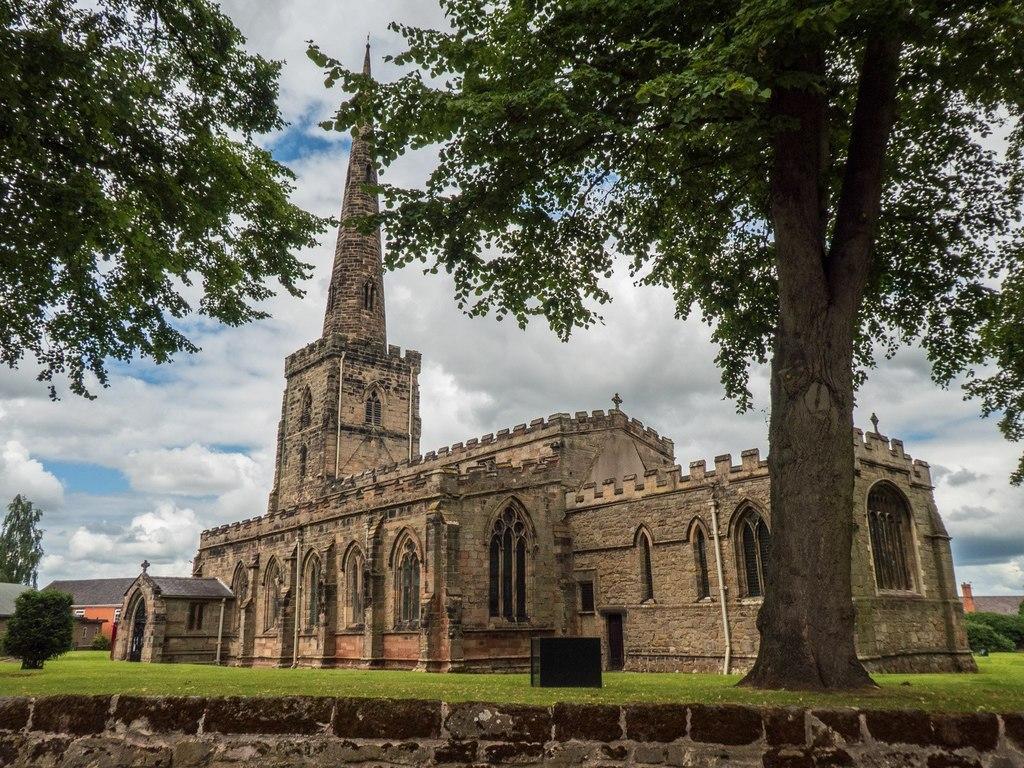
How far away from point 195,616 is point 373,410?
1535 cm

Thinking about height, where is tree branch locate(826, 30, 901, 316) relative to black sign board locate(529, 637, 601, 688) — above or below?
above

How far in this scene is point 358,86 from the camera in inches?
404

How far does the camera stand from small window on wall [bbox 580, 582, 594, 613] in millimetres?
26500

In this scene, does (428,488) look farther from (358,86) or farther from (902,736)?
(902,736)

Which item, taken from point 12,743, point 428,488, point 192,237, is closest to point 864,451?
point 428,488

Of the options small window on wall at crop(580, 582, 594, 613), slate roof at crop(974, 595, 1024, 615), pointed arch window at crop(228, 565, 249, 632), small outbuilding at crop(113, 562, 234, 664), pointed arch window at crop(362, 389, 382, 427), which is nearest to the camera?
small window on wall at crop(580, 582, 594, 613)

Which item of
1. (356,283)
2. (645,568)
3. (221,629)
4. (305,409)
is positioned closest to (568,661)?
(645,568)

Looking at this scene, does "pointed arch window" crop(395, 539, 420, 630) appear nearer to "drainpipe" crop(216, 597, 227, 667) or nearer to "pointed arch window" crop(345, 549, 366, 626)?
"pointed arch window" crop(345, 549, 366, 626)

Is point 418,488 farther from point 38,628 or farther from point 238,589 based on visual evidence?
point 238,589

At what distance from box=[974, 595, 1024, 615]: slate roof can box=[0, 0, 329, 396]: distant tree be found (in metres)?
73.3

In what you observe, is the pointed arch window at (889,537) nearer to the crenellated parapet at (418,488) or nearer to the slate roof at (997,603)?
the crenellated parapet at (418,488)

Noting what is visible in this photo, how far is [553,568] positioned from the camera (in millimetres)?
26891

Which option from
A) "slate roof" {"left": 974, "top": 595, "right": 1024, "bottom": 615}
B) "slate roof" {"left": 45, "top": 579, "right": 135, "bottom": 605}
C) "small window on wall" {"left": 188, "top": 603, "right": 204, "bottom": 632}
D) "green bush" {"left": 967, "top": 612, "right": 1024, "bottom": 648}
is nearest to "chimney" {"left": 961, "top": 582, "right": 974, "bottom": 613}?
"slate roof" {"left": 974, "top": 595, "right": 1024, "bottom": 615}

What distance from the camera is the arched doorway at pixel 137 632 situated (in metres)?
35.8
